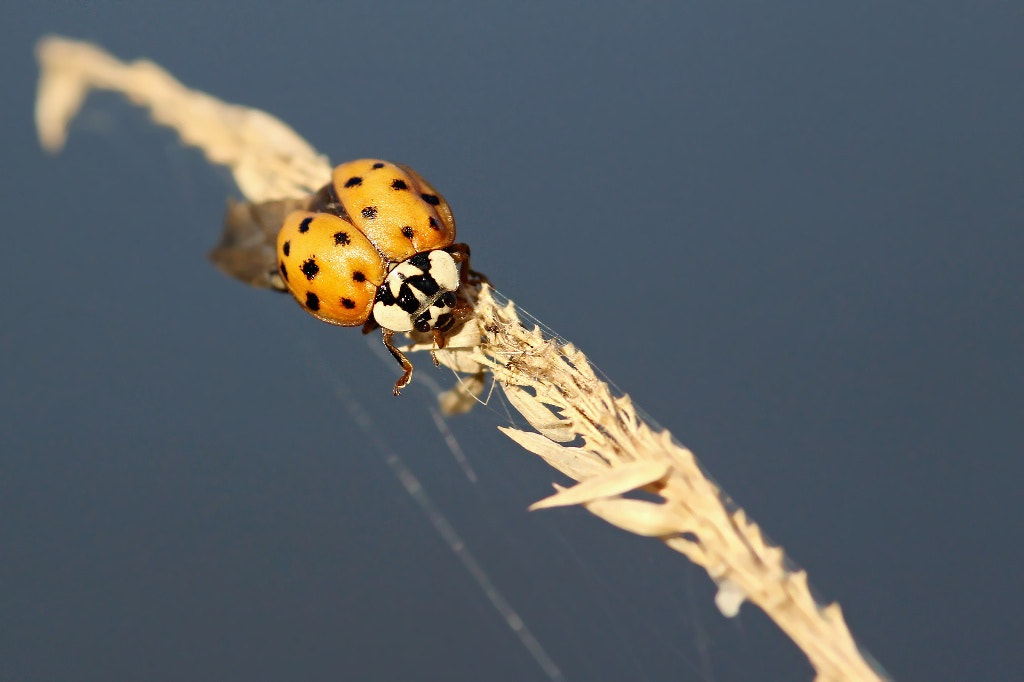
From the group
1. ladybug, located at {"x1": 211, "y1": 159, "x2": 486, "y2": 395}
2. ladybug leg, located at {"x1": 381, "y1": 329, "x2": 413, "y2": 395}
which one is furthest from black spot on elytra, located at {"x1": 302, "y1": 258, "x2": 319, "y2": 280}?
ladybug leg, located at {"x1": 381, "y1": 329, "x2": 413, "y2": 395}

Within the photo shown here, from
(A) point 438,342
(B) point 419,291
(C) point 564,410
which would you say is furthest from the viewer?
(B) point 419,291

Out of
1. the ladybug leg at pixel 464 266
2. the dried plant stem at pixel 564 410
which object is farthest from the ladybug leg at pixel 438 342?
the ladybug leg at pixel 464 266

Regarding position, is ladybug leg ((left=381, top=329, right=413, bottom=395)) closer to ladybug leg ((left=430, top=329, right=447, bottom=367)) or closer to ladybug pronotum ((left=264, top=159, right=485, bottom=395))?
ladybug pronotum ((left=264, top=159, right=485, bottom=395))

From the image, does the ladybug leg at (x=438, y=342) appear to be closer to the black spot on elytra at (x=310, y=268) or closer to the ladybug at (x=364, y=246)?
the ladybug at (x=364, y=246)

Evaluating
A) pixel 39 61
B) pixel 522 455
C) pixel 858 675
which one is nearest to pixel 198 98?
pixel 39 61

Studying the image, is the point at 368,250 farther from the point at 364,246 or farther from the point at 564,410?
the point at 564,410

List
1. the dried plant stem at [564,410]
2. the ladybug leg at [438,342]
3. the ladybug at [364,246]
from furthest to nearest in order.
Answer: the ladybug at [364,246], the ladybug leg at [438,342], the dried plant stem at [564,410]

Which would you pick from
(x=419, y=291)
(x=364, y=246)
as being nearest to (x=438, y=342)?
(x=419, y=291)
